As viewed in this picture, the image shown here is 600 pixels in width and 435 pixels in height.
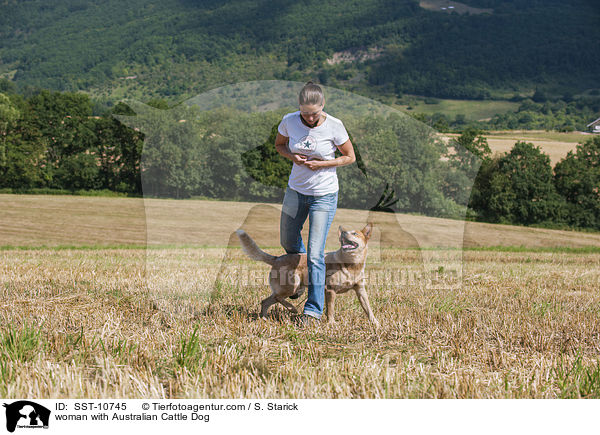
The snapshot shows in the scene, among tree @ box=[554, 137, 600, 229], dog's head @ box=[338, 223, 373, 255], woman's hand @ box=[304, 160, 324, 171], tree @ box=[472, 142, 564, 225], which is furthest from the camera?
tree @ box=[554, 137, 600, 229]

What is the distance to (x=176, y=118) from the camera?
5992mm

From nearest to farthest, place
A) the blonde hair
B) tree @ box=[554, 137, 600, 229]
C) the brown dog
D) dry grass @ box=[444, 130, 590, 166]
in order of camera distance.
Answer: the blonde hair → the brown dog → tree @ box=[554, 137, 600, 229] → dry grass @ box=[444, 130, 590, 166]

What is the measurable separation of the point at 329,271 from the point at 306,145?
1.35 meters

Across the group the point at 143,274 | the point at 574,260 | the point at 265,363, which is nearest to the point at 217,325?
the point at 265,363

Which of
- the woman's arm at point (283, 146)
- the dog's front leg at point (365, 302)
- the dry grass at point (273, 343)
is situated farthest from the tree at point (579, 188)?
the woman's arm at point (283, 146)

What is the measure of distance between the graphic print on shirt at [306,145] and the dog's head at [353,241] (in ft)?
2.86

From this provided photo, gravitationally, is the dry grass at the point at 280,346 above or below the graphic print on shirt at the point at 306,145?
below

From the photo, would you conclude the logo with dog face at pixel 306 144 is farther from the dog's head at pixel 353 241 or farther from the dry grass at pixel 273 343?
the dry grass at pixel 273 343

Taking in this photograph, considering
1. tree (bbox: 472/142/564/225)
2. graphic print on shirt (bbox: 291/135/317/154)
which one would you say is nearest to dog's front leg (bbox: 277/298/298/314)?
graphic print on shirt (bbox: 291/135/317/154)

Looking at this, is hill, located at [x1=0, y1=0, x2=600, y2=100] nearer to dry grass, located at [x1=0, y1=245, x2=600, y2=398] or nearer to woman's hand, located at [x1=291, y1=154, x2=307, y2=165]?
dry grass, located at [x1=0, y1=245, x2=600, y2=398]

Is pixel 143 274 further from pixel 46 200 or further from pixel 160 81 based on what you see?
pixel 160 81

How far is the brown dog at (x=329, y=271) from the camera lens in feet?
16.5
